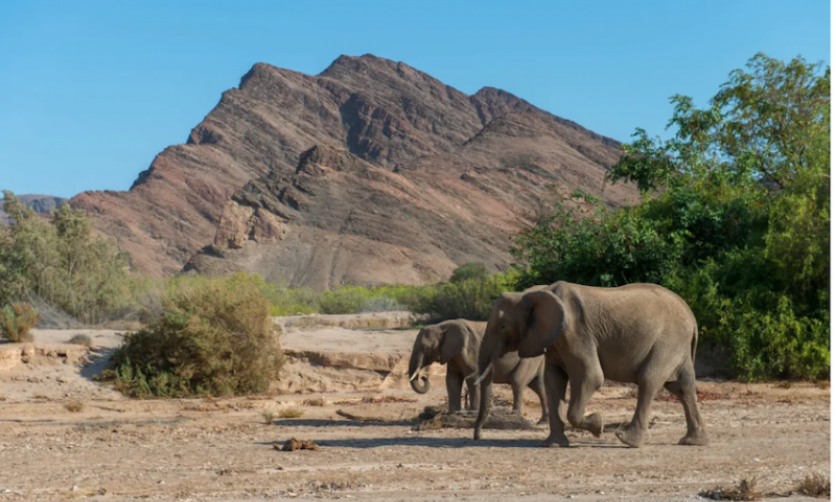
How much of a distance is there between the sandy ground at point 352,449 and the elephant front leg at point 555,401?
1.00ft

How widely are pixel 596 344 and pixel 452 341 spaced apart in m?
3.37

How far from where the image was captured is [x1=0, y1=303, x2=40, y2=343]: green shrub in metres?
19.2

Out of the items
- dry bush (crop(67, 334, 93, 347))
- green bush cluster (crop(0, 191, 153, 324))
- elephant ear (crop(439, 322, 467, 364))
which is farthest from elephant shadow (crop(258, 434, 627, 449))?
green bush cluster (crop(0, 191, 153, 324))

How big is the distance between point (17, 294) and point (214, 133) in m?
120

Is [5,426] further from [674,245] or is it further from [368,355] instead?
[674,245]

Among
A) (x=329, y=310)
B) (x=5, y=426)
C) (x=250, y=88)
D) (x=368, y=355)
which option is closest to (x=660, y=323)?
(x=5, y=426)

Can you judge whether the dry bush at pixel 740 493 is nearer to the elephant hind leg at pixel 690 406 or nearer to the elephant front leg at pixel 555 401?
the elephant front leg at pixel 555 401

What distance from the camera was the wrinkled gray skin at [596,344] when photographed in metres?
11.4

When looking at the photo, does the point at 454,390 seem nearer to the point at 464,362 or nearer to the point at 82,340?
the point at 464,362

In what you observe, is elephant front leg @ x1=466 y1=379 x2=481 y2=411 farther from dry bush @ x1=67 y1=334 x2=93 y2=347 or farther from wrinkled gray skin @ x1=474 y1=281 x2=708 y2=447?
dry bush @ x1=67 y1=334 x2=93 y2=347

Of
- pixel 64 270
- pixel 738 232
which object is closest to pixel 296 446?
pixel 738 232

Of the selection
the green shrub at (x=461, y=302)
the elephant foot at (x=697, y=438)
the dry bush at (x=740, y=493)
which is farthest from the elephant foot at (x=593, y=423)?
the green shrub at (x=461, y=302)

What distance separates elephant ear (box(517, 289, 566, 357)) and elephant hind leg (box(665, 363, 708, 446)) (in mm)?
1713

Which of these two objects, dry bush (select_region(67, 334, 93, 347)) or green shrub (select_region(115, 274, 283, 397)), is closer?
green shrub (select_region(115, 274, 283, 397))
